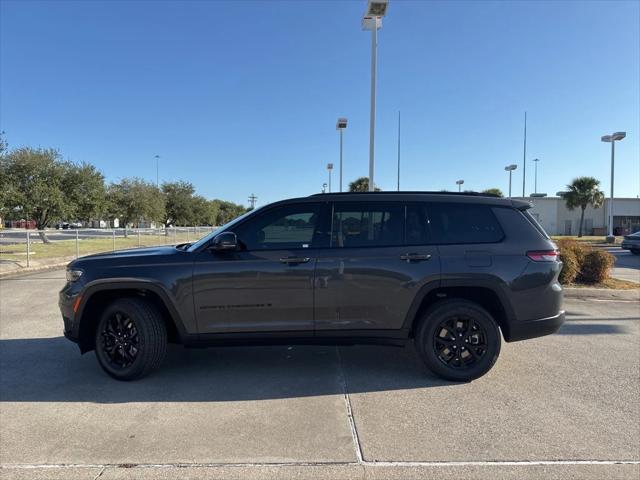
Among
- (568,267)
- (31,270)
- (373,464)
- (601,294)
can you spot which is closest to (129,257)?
(373,464)

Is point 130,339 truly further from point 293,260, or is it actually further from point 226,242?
point 293,260

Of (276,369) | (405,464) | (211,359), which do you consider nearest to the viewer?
(405,464)

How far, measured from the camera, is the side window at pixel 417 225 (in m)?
4.41

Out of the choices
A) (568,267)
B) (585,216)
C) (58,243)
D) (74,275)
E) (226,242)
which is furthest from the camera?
(585,216)

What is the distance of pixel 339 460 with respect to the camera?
10.00ft

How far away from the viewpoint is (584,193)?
49125 millimetres

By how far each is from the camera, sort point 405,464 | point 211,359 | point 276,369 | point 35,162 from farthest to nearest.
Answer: point 35,162, point 211,359, point 276,369, point 405,464

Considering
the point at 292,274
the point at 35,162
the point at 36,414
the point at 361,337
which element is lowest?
the point at 36,414

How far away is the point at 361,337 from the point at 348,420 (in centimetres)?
93

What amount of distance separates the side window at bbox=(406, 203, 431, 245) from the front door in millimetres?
963

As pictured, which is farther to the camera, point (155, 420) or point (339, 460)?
point (155, 420)

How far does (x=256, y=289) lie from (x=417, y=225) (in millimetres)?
1727

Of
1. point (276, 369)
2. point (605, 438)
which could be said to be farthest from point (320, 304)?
point (605, 438)

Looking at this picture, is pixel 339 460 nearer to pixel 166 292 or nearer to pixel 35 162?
pixel 166 292
